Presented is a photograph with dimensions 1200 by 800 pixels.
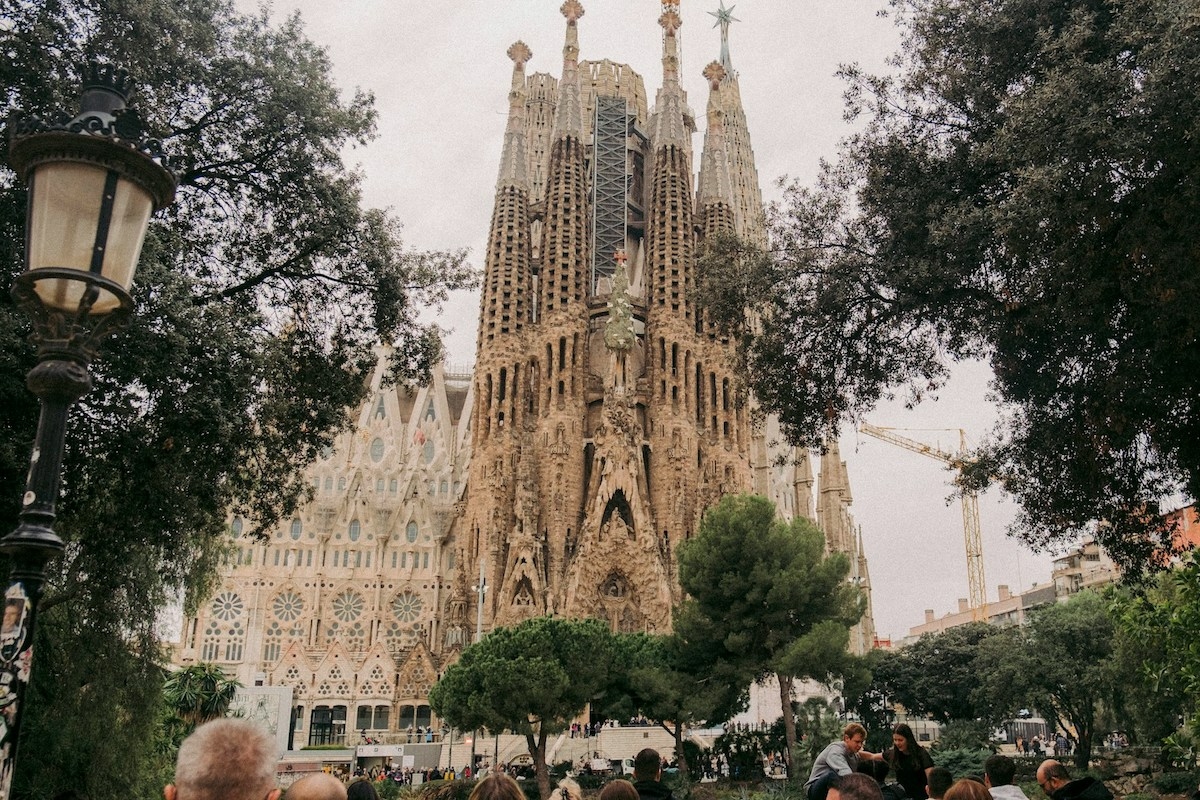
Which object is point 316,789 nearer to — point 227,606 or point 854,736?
point 854,736

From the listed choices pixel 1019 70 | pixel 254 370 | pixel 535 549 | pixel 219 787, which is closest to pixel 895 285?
pixel 1019 70

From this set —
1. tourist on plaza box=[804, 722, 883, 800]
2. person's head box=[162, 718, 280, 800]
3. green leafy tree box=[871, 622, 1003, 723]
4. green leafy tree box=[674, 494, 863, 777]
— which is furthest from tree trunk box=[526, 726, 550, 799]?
person's head box=[162, 718, 280, 800]

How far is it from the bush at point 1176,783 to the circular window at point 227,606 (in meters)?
46.7

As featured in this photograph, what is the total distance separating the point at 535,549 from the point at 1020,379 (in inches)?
1353

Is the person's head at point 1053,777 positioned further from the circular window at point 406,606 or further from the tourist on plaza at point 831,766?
the circular window at point 406,606

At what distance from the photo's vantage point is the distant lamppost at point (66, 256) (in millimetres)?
4602

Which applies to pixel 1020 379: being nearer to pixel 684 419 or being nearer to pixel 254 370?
pixel 254 370

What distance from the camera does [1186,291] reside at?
9961mm

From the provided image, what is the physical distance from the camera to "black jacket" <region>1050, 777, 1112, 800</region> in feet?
18.8

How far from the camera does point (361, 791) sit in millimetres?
5070

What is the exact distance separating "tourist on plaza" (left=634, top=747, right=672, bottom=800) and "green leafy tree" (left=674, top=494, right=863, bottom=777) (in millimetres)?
24468

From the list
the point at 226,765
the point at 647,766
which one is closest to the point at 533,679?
the point at 647,766

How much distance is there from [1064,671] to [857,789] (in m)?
32.6

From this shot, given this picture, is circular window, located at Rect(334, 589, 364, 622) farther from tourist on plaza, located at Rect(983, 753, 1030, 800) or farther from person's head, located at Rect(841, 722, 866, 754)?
tourist on plaza, located at Rect(983, 753, 1030, 800)
